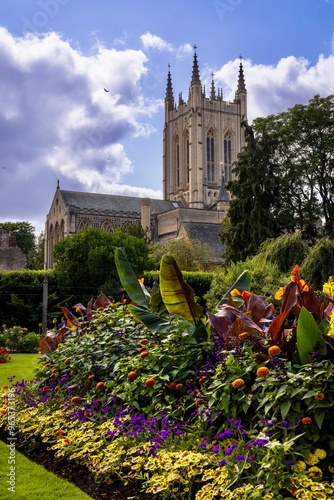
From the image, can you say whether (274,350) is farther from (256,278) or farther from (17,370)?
(256,278)

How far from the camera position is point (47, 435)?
6.15m

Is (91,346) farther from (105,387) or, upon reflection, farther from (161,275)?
(161,275)

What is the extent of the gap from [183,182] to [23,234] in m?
33.4

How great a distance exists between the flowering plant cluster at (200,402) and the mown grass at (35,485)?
0.91 feet

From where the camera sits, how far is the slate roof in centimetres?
6600

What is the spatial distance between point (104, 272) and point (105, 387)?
99.9 feet

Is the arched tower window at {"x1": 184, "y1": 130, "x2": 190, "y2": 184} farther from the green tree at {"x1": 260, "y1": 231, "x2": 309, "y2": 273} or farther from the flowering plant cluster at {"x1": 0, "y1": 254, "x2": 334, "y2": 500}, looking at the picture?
the flowering plant cluster at {"x1": 0, "y1": 254, "x2": 334, "y2": 500}

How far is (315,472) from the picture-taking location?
4.14 meters

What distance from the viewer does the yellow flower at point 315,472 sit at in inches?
161

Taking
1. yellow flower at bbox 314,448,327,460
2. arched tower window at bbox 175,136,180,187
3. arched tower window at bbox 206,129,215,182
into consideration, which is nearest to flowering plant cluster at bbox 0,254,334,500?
yellow flower at bbox 314,448,327,460

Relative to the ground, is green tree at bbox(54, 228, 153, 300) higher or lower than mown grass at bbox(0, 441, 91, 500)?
higher

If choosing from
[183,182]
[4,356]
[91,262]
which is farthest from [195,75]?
[4,356]

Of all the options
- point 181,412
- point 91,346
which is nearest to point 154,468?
point 181,412

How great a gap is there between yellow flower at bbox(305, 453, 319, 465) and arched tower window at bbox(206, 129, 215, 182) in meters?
104
